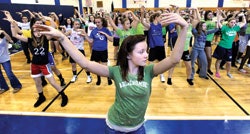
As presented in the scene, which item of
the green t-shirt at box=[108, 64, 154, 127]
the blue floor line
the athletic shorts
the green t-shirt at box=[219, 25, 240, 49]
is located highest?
the green t-shirt at box=[219, 25, 240, 49]

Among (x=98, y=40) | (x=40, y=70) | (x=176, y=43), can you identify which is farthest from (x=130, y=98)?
(x=98, y=40)

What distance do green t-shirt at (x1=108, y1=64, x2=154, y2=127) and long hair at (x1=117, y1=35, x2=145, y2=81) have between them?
0.11 feet

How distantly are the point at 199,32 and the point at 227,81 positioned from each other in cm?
154

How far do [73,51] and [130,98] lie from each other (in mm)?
574

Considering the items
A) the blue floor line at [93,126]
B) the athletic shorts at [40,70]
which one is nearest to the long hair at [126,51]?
the blue floor line at [93,126]

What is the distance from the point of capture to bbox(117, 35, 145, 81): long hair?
1.52m

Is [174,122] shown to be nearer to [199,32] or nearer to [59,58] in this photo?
[199,32]

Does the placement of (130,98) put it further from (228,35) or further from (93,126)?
(228,35)

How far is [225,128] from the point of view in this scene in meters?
2.91

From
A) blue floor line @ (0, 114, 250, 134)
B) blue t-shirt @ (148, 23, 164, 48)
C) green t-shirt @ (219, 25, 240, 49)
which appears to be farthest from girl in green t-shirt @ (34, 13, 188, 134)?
green t-shirt @ (219, 25, 240, 49)

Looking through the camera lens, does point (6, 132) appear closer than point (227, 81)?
Yes

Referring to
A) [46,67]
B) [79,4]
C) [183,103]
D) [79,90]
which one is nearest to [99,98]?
[79,90]

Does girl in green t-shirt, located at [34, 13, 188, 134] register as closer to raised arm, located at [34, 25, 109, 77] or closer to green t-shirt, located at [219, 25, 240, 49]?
raised arm, located at [34, 25, 109, 77]

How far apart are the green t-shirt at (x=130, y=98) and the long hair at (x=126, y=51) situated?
3 centimetres
